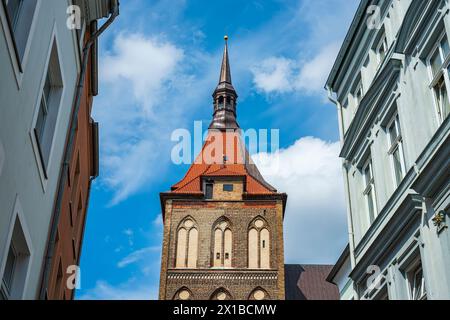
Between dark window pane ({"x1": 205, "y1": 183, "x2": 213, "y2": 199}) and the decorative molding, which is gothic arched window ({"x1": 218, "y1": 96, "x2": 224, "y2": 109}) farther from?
the decorative molding

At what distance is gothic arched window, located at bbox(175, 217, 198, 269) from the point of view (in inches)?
1411

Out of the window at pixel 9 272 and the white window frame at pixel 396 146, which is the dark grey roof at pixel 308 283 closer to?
the white window frame at pixel 396 146

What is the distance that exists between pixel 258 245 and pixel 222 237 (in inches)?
81.7

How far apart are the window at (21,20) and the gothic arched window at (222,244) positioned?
29.8m

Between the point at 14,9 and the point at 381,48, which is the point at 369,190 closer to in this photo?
the point at 381,48

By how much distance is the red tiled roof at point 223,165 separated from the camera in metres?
38.7

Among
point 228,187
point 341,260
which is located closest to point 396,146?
point 341,260

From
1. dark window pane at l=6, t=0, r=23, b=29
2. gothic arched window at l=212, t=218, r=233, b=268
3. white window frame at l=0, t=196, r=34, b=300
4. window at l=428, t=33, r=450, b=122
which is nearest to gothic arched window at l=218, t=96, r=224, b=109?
gothic arched window at l=212, t=218, r=233, b=268

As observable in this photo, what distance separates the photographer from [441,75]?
8.52 meters

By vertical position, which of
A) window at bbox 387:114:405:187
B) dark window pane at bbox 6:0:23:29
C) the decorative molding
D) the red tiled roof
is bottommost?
dark window pane at bbox 6:0:23:29

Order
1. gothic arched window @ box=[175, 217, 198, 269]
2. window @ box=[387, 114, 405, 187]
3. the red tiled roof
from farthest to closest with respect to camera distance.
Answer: the red tiled roof, gothic arched window @ box=[175, 217, 198, 269], window @ box=[387, 114, 405, 187]

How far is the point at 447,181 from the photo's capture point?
7840mm

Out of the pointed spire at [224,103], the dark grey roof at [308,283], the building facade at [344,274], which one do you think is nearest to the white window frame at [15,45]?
the building facade at [344,274]

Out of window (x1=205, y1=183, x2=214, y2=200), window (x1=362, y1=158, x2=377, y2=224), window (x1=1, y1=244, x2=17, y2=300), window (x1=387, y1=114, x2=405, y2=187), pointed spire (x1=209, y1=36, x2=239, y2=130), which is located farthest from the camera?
pointed spire (x1=209, y1=36, x2=239, y2=130)
